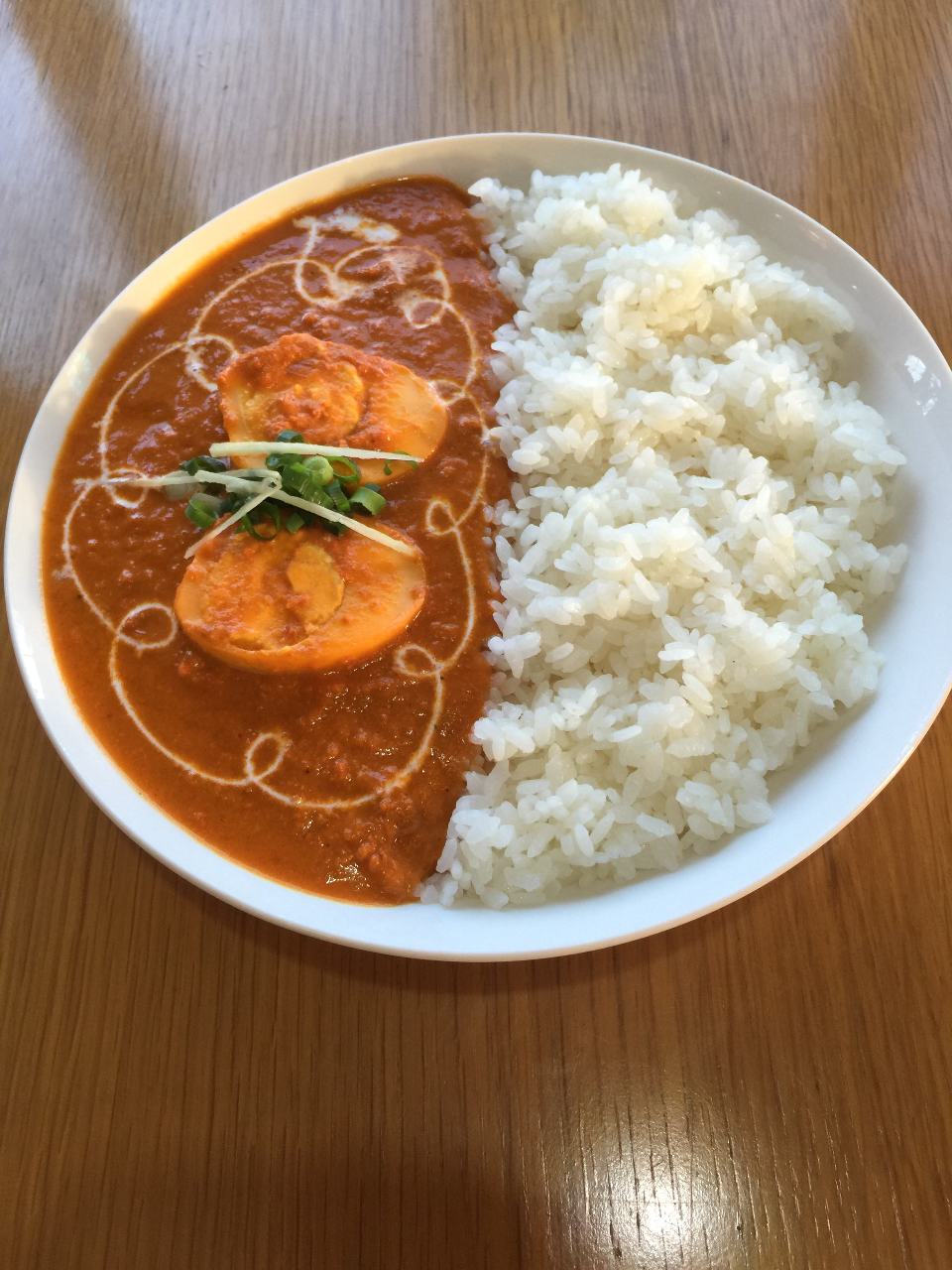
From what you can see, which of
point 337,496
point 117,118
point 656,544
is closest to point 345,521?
point 337,496

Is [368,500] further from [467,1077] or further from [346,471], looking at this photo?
[467,1077]

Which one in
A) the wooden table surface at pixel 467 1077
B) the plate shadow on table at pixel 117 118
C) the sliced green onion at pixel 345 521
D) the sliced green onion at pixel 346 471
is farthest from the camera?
the plate shadow on table at pixel 117 118

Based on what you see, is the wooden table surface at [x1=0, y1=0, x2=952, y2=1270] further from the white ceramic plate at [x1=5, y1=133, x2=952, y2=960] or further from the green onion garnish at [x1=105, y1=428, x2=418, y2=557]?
the green onion garnish at [x1=105, y1=428, x2=418, y2=557]

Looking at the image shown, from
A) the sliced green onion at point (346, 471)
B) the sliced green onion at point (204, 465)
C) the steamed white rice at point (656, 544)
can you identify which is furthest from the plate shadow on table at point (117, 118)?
the sliced green onion at point (346, 471)

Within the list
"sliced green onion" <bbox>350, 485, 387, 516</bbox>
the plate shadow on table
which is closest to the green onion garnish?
"sliced green onion" <bbox>350, 485, 387, 516</bbox>

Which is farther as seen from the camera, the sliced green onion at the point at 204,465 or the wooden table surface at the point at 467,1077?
the sliced green onion at the point at 204,465

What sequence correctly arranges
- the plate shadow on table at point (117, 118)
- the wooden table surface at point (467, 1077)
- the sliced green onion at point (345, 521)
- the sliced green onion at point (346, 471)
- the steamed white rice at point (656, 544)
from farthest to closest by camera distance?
the plate shadow on table at point (117, 118) < the sliced green onion at point (346, 471) < the sliced green onion at point (345, 521) < the steamed white rice at point (656, 544) < the wooden table surface at point (467, 1077)

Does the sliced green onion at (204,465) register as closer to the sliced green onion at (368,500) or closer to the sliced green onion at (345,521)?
the sliced green onion at (345,521)
